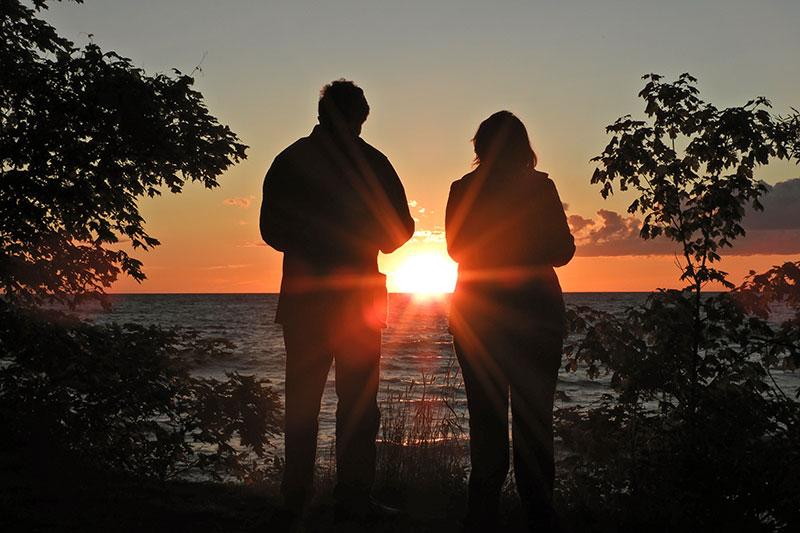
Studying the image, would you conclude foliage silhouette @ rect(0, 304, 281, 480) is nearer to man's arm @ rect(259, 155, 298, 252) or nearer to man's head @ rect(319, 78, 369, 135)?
man's arm @ rect(259, 155, 298, 252)

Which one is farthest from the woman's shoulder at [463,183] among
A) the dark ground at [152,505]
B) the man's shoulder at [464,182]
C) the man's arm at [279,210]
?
the dark ground at [152,505]

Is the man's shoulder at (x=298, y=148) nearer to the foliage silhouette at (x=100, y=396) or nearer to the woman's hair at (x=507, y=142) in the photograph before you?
the woman's hair at (x=507, y=142)

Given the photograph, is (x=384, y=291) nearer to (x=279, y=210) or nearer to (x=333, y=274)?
(x=333, y=274)

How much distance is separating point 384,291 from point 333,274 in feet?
1.17

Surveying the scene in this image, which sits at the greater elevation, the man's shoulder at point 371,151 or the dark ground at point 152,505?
the man's shoulder at point 371,151

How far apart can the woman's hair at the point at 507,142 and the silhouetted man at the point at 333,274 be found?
68 centimetres

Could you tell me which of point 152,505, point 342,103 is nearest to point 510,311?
point 342,103

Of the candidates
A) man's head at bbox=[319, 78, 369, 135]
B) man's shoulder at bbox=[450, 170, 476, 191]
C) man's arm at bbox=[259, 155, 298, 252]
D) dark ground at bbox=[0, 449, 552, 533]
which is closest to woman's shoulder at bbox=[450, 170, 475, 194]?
man's shoulder at bbox=[450, 170, 476, 191]

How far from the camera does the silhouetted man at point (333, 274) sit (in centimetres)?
364

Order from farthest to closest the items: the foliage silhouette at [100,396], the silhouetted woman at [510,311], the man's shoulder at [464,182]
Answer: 1. the foliage silhouette at [100,396]
2. the man's shoulder at [464,182]
3. the silhouetted woman at [510,311]

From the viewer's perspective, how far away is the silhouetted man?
3.64 metres

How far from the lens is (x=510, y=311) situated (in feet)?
11.1

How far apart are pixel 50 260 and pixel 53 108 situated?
1.65 m

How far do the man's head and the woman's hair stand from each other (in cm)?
79
